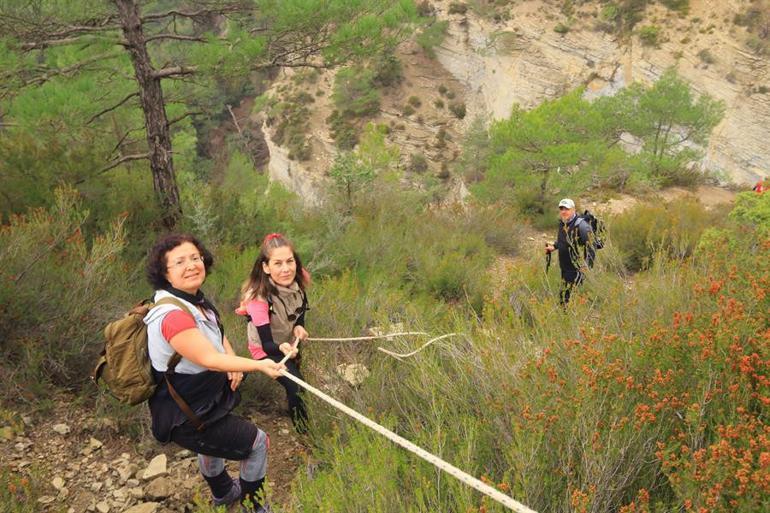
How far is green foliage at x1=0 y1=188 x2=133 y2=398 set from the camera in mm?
3289

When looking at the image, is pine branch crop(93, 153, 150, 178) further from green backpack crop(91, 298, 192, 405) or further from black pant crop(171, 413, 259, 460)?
black pant crop(171, 413, 259, 460)

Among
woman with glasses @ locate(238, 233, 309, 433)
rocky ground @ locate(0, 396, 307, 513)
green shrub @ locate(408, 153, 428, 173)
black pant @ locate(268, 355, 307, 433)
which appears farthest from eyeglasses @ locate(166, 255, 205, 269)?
green shrub @ locate(408, 153, 428, 173)

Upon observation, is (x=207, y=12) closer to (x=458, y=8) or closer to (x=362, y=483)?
(x=362, y=483)

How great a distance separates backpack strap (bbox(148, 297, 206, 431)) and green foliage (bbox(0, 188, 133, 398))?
169cm

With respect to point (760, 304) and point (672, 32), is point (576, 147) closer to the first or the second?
point (760, 304)

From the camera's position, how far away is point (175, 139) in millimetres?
13984

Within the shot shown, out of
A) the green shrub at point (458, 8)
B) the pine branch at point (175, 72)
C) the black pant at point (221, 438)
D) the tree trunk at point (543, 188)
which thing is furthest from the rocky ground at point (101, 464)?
the green shrub at point (458, 8)

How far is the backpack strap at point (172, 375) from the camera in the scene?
213 cm

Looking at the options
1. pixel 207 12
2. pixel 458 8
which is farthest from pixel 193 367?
pixel 458 8

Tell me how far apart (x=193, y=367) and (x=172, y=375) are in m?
0.09

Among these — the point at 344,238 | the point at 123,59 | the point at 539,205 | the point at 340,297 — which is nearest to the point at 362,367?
the point at 340,297

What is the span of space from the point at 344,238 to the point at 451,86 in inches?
1363

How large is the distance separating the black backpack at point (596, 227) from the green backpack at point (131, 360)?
13.0 ft

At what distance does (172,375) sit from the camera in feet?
7.12
